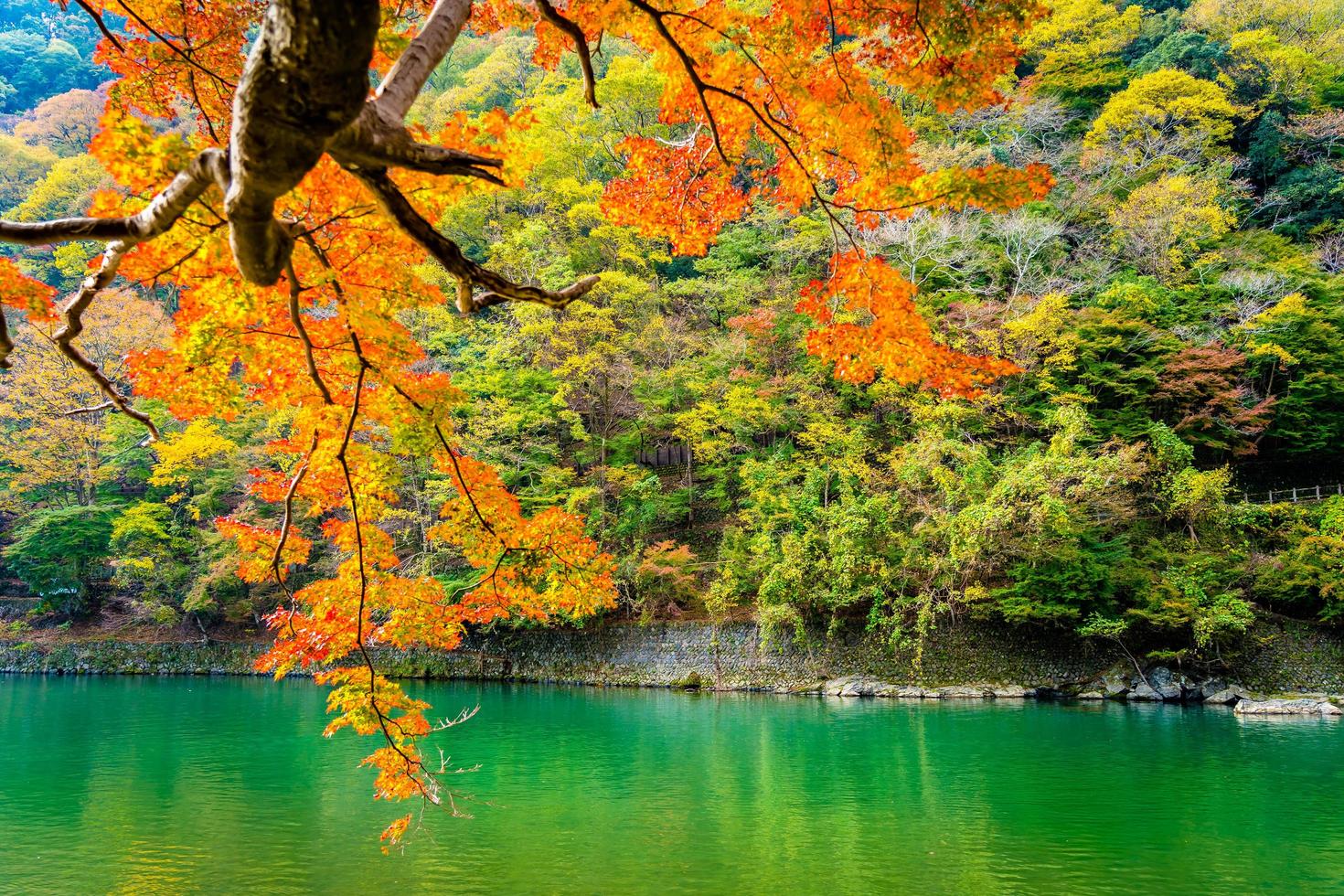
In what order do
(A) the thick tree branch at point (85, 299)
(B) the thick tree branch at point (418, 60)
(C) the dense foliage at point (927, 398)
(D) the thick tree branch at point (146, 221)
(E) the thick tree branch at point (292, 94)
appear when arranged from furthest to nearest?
(C) the dense foliage at point (927, 398) → (A) the thick tree branch at point (85, 299) → (B) the thick tree branch at point (418, 60) → (D) the thick tree branch at point (146, 221) → (E) the thick tree branch at point (292, 94)

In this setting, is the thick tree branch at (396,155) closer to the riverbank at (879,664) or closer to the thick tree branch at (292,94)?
the thick tree branch at (292,94)

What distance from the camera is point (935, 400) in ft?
51.9

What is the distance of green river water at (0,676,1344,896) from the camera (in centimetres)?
539

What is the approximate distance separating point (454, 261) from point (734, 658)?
14.2 meters

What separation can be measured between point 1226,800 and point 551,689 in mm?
11882

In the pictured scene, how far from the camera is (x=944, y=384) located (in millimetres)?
4352

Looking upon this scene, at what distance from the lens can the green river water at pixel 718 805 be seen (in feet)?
17.7

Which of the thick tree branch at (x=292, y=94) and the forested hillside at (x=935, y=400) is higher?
the forested hillside at (x=935, y=400)

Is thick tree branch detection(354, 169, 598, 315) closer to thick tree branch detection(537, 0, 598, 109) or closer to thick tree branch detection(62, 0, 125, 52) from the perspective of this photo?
thick tree branch detection(537, 0, 598, 109)

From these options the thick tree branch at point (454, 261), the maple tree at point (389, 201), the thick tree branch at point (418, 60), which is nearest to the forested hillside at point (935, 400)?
the maple tree at point (389, 201)

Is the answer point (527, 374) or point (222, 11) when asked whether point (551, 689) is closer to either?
point (527, 374)

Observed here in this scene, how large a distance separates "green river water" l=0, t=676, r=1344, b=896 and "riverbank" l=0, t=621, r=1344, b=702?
4.16ft

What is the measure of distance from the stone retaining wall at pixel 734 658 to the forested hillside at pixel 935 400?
537 mm

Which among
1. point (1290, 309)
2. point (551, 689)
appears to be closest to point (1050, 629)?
point (1290, 309)
